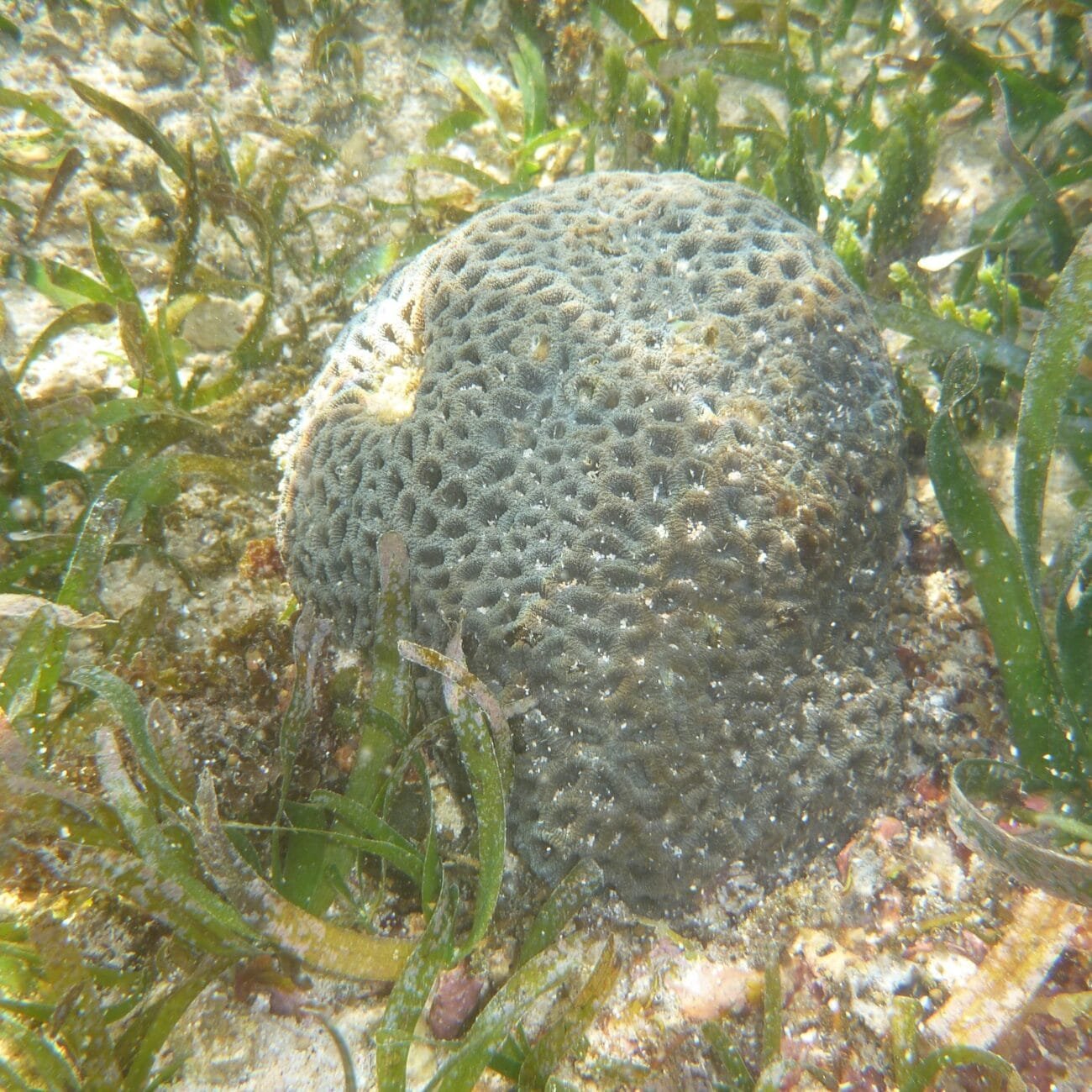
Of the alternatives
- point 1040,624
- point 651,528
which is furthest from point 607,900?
point 1040,624

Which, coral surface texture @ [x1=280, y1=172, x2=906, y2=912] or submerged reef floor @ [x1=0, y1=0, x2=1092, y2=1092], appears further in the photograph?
coral surface texture @ [x1=280, y1=172, x2=906, y2=912]

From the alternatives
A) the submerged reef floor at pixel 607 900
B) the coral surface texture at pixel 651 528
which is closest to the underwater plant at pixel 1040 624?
the submerged reef floor at pixel 607 900

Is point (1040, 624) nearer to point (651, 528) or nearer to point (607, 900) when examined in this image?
point (651, 528)

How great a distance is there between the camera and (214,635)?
2451 mm

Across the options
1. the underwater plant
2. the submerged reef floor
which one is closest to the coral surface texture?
the submerged reef floor

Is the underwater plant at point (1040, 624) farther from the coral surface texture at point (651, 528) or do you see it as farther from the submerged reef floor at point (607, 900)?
the coral surface texture at point (651, 528)

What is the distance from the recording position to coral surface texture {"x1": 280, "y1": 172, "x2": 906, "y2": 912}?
6.59 feet

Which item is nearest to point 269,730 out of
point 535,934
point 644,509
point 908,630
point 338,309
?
point 535,934

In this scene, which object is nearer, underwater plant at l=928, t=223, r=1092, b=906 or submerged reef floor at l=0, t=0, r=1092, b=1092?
submerged reef floor at l=0, t=0, r=1092, b=1092

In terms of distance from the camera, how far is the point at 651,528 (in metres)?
2.04

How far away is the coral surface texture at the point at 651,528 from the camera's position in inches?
79.1

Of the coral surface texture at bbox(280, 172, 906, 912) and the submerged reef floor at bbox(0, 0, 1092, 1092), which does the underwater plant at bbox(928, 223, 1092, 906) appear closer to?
the submerged reef floor at bbox(0, 0, 1092, 1092)

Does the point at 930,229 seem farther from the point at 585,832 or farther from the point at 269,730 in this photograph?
the point at 269,730

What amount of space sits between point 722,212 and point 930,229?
150 centimetres
